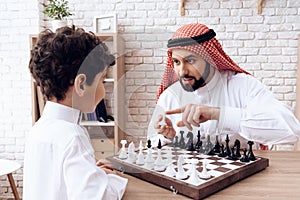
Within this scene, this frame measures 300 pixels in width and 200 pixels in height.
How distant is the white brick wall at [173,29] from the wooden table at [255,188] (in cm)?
189

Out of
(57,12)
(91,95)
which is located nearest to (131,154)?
(91,95)

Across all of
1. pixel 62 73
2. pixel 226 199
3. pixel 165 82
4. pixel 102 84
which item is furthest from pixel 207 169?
pixel 62 73

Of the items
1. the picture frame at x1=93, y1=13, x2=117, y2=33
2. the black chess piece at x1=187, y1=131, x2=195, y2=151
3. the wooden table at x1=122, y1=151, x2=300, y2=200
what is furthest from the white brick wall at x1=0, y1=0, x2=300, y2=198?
the wooden table at x1=122, y1=151, x2=300, y2=200

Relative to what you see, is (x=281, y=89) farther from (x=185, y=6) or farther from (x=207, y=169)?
(x=207, y=169)

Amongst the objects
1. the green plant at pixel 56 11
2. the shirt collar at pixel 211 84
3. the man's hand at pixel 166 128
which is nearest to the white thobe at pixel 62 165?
the man's hand at pixel 166 128

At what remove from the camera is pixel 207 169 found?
1043 mm

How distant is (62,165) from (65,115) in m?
0.17

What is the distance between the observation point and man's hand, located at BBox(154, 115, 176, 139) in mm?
1173

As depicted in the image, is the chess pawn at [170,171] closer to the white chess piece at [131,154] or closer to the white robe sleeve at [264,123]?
the white chess piece at [131,154]

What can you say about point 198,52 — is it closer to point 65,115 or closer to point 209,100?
point 209,100

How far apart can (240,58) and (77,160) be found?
244 cm

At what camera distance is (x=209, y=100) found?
1.38 meters

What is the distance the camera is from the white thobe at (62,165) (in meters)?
0.76

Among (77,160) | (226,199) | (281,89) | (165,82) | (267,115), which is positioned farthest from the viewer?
(281,89)
